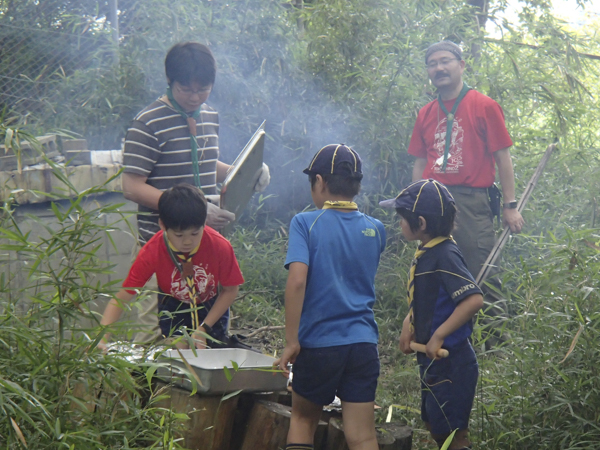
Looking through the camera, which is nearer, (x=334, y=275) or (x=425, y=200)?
(x=334, y=275)

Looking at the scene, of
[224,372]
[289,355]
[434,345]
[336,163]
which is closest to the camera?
[224,372]

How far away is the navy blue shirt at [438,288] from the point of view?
295 cm

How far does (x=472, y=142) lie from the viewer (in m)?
4.64

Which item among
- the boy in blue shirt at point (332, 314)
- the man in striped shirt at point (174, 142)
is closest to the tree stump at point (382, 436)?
the boy in blue shirt at point (332, 314)

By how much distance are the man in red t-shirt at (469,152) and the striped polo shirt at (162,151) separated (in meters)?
1.83

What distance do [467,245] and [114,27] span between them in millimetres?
4107

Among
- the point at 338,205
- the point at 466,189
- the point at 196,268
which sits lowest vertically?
the point at 196,268

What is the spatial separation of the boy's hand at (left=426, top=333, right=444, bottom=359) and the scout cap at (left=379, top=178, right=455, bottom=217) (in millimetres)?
580

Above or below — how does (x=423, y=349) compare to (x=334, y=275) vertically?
below

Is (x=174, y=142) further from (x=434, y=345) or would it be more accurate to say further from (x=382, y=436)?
(x=382, y=436)

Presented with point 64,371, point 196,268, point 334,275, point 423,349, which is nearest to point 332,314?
point 334,275

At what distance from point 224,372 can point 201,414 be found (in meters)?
0.28

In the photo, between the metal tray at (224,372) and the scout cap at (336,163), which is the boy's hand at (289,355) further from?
the scout cap at (336,163)

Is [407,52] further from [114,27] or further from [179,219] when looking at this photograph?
[179,219]
